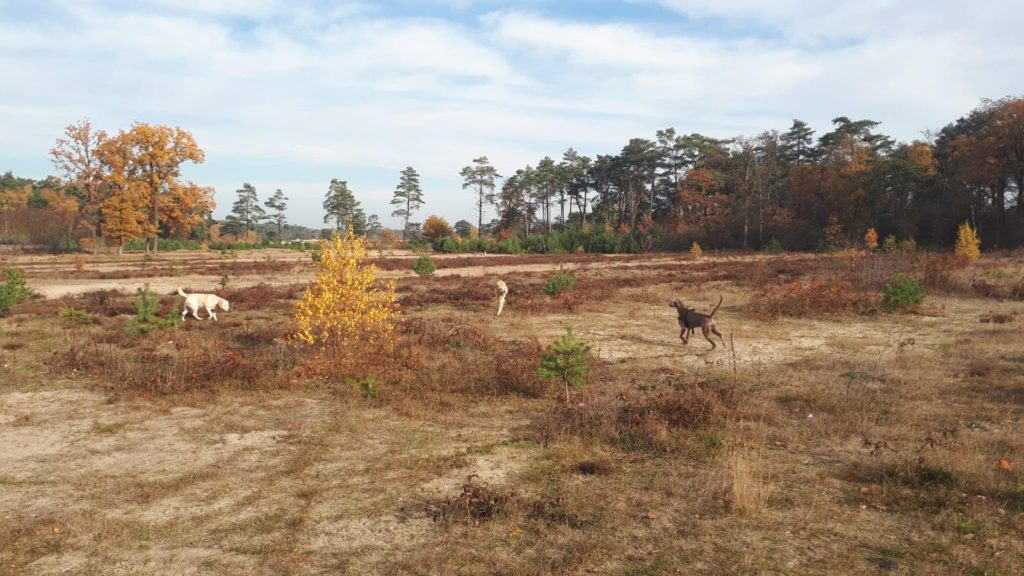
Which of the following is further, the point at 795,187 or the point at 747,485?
the point at 795,187

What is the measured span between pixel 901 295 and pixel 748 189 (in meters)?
49.8

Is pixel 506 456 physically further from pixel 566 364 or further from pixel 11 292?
pixel 11 292

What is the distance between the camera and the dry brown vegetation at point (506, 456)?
4.38 m

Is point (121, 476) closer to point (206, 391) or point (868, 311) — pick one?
point (206, 391)

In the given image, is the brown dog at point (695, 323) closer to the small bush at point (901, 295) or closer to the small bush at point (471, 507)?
the small bush at point (901, 295)

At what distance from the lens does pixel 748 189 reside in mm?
62188

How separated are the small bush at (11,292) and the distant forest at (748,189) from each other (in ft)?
116

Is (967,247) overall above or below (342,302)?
above

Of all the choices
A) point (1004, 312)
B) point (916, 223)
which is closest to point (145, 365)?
point (1004, 312)

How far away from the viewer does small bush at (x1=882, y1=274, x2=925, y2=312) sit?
1568 cm

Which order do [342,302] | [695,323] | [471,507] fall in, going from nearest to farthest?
[471,507]
[342,302]
[695,323]

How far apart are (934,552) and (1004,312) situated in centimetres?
1531

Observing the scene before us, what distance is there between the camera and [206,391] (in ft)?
28.8

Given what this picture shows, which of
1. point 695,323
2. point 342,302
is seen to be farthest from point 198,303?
point 695,323
